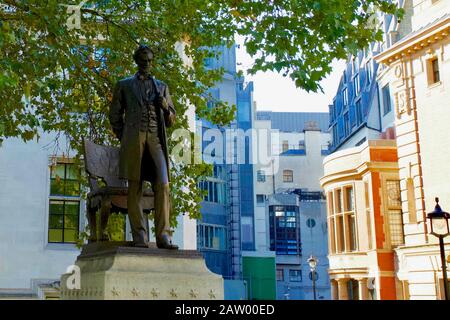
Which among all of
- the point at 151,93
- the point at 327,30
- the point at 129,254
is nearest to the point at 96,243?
the point at 129,254

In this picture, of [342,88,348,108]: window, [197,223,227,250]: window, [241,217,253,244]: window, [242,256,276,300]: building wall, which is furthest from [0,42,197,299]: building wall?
[241,217,253,244]: window

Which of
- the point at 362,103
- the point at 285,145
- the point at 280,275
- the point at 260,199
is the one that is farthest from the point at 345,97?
the point at 280,275

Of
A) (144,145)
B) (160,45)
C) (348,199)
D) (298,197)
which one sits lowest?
(144,145)

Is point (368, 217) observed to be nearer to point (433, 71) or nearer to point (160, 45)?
point (433, 71)

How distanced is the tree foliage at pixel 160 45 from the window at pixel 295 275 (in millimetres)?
55541

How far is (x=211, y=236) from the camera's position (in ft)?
183

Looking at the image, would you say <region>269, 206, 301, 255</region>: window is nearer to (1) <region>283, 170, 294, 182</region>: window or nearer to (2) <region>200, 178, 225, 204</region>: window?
(1) <region>283, 170, 294, 182</region>: window

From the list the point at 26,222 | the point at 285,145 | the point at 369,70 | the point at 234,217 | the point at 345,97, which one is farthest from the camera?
the point at 285,145

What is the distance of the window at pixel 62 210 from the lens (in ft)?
67.8

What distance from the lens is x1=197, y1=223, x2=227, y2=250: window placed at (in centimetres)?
5429

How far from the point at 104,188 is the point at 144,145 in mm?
943

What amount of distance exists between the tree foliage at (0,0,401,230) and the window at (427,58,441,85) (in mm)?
14451

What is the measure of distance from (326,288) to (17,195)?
5337cm

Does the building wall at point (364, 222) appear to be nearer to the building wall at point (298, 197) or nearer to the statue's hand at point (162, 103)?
the statue's hand at point (162, 103)
